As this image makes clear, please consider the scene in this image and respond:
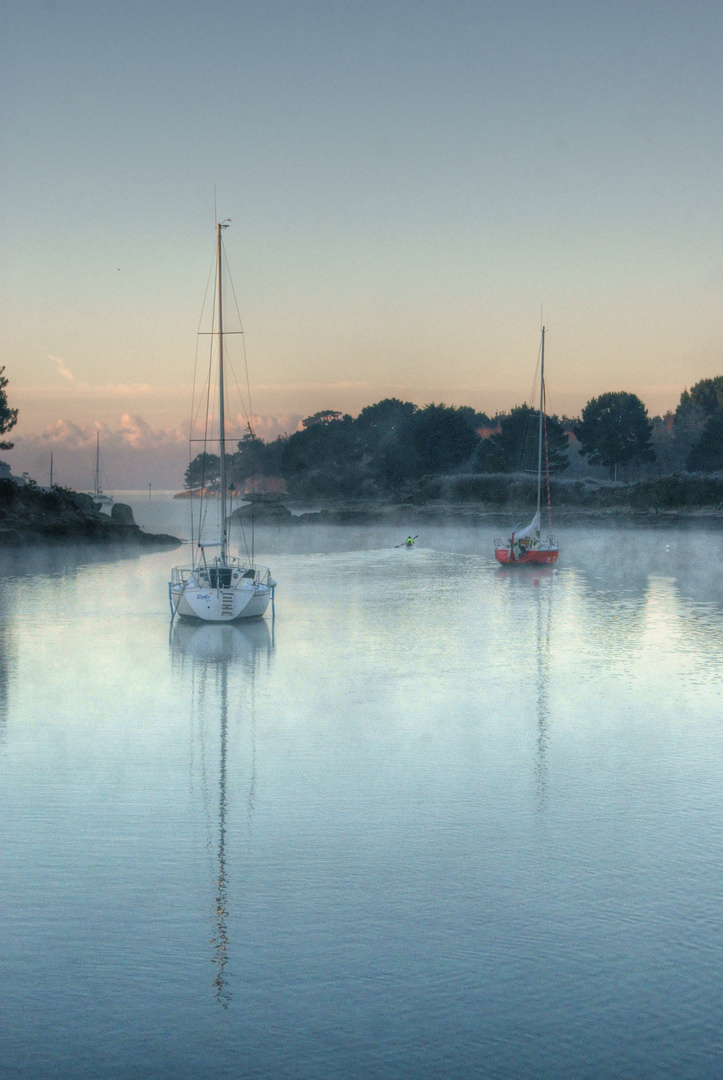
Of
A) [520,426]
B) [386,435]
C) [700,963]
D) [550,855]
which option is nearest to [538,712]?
[550,855]

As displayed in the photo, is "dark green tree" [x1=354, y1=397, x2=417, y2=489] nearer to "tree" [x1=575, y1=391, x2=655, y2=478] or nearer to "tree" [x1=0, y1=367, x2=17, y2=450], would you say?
"tree" [x1=575, y1=391, x2=655, y2=478]

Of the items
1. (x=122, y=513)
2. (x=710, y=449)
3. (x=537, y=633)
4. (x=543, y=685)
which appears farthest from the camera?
(x=710, y=449)

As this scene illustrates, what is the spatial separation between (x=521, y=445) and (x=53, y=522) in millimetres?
90084

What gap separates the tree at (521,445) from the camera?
483 ft

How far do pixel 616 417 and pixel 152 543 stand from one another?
304ft

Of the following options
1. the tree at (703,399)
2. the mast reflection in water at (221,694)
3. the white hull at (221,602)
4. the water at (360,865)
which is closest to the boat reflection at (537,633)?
the water at (360,865)

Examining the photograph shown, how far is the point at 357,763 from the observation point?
17.8 meters

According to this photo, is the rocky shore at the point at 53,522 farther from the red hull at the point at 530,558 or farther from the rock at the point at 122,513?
the red hull at the point at 530,558

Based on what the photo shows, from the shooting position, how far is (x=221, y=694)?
24562mm

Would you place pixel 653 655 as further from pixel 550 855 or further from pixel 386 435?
pixel 386 435

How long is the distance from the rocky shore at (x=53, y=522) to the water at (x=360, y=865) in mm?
51632

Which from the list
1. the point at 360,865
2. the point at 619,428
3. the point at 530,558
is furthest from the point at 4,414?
the point at 619,428

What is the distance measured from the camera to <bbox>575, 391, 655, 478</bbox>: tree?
15650 cm

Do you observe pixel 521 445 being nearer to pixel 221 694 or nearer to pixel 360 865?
pixel 221 694
